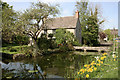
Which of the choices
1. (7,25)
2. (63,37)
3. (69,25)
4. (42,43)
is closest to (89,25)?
(69,25)

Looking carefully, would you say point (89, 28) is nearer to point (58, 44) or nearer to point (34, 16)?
point (58, 44)

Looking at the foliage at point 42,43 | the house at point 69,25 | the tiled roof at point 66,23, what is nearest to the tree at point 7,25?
the foliage at point 42,43

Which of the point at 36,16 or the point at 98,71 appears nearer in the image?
the point at 98,71

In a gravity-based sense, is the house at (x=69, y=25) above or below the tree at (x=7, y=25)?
above

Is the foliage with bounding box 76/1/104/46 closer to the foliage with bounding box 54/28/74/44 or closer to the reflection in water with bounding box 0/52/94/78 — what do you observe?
the foliage with bounding box 54/28/74/44

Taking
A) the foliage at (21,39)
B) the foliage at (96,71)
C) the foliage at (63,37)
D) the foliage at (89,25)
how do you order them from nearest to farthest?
the foliage at (96,71), the foliage at (21,39), the foliage at (63,37), the foliage at (89,25)

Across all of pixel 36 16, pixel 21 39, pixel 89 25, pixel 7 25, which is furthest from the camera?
pixel 89 25

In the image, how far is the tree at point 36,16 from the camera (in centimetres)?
1338

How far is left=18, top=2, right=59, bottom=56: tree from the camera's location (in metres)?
13.4

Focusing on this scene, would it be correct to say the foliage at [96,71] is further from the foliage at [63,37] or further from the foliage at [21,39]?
the foliage at [21,39]

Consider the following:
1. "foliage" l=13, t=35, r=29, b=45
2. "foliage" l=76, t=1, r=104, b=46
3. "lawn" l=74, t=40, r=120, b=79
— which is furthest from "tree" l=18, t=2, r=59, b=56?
"foliage" l=76, t=1, r=104, b=46

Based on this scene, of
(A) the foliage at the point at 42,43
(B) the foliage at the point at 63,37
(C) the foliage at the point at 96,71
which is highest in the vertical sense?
(B) the foliage at the point at 63,37

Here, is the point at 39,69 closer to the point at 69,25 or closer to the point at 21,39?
the point at 21,39

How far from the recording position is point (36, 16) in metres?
13.9
